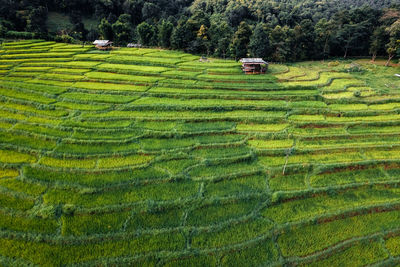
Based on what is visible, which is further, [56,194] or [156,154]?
[156,154]

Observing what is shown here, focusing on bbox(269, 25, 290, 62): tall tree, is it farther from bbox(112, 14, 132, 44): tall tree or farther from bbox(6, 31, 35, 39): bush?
bbox(6, 31, 35, 39): bush

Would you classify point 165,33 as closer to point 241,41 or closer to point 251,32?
point 241,41

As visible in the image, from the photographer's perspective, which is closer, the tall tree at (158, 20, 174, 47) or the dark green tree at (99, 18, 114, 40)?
the tall tree at (158, 20, 174, 47)

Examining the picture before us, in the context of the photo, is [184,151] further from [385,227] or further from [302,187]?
[385,227]

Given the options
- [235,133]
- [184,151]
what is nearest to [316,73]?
[235,133]

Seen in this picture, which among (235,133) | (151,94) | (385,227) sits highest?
(151,94)

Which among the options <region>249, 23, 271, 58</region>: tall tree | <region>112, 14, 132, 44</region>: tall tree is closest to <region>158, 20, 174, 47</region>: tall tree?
<region>112, 14, 132, 44</region>: tall tree

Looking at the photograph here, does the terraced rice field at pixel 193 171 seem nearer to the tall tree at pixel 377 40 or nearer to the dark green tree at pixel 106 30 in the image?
the tall tree at pixel 377 40

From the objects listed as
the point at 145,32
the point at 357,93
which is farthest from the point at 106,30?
the point at 357,93
